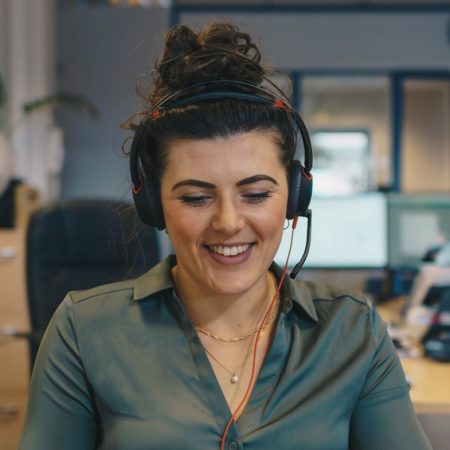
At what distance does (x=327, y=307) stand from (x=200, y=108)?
0.39 meters

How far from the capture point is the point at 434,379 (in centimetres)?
162

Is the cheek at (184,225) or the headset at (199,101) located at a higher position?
the headset at (199,101)

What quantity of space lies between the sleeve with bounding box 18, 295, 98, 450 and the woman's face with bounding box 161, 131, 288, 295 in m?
0.23

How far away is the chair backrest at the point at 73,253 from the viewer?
197 cm

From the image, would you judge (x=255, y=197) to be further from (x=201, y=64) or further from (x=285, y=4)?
(x=285, y=4)

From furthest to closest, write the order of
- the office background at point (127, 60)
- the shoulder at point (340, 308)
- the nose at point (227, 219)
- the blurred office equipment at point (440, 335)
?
the office background at point (127, 60) < the blurred office equipment at point (440, 335) < the shoulder at point (340, 308) < the nose at point (227, 219)

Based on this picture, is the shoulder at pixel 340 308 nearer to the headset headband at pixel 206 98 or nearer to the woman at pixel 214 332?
the woman at pixel 214 332

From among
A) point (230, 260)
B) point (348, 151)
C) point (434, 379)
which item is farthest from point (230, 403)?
point (348, 151)

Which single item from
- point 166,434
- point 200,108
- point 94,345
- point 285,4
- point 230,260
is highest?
point 285,4

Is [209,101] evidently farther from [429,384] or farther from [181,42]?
[429,384]

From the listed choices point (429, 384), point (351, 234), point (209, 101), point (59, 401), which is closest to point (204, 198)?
point (209, 101)

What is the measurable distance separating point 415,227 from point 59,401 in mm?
1775

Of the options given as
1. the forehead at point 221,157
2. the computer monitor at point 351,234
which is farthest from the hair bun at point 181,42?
the computer monitor at point 351,234

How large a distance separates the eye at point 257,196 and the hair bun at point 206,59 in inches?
6.9
